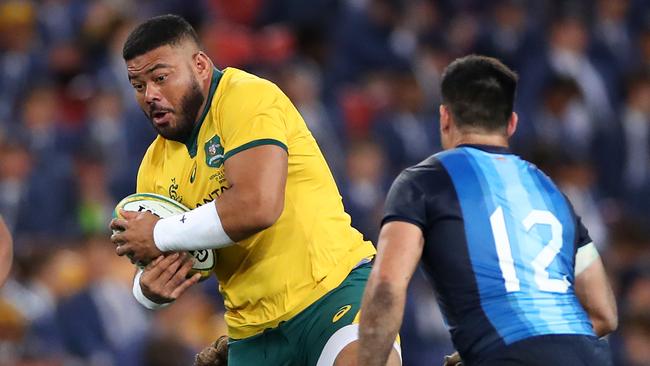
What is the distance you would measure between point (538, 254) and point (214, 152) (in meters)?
1.39

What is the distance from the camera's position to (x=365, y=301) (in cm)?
436

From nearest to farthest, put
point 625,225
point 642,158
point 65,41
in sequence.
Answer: point 625,225 < point 642,158 < point 65,41

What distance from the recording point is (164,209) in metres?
5.17

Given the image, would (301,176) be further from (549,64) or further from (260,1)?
(260,1)

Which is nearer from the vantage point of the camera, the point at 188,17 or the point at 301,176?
the point at 301,176

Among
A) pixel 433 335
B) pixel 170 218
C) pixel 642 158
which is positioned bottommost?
pixel 433 335

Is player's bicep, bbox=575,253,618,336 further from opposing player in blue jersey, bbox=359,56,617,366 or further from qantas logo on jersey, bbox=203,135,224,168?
qantas logo on jersey, bbox=203,135,224,168

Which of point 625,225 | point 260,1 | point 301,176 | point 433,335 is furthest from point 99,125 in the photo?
point 301,176

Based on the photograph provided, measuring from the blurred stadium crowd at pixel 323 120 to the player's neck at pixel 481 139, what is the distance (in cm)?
392

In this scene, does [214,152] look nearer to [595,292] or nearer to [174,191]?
[174,191]

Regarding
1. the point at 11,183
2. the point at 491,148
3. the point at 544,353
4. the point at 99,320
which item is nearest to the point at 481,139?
the point at 491,148

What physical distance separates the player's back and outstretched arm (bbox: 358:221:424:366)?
0.21 feet

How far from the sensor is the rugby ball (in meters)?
5.16

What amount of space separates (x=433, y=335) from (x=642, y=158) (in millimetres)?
2812
